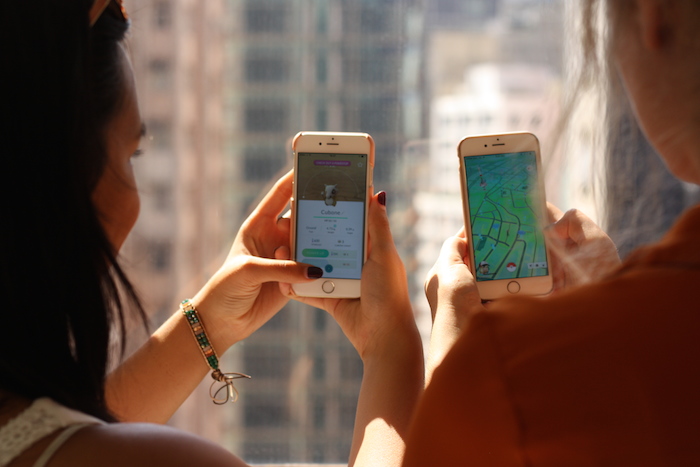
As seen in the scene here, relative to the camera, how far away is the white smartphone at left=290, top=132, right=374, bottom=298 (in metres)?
0.91

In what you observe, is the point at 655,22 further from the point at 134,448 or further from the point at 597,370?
the point at 134,448

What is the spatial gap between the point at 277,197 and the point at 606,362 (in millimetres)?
641

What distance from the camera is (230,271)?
2.87 ft

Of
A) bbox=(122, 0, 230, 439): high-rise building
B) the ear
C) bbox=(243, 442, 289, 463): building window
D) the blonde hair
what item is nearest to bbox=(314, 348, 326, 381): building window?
bbox=(243, 442, 289, 463): building window

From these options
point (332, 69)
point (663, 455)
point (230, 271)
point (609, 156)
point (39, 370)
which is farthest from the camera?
point (332, 69)

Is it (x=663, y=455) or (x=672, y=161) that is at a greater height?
(x=672, y=161)

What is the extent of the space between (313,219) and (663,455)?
0.62m

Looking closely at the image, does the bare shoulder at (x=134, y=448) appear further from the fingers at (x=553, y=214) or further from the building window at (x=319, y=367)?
the building window at (x=319, y=367)

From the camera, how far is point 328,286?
0.91m

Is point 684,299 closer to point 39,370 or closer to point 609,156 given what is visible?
point 609,156

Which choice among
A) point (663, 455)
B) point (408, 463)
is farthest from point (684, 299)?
point (408, 463)

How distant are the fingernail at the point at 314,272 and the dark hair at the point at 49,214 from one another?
352 mm

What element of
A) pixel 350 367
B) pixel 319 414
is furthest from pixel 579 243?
pixel 319 414

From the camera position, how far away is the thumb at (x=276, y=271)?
866 millimetres
